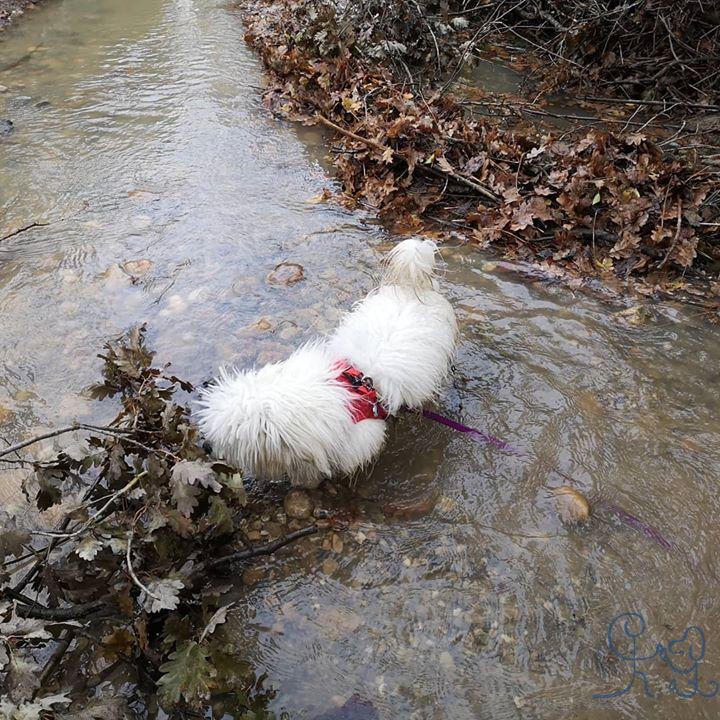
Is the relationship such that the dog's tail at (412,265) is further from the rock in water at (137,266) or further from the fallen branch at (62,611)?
the rock in water at (137,266)

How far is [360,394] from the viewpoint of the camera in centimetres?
295

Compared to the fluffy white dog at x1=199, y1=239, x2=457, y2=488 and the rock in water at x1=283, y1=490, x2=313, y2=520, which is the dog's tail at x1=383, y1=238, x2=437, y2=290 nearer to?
the fluffy white dog at x1=199, y1=239, x2=457, y2=488

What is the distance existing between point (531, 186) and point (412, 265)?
2796 mm

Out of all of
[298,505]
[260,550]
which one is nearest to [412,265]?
[298,505]

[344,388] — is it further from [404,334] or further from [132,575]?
[132,575]

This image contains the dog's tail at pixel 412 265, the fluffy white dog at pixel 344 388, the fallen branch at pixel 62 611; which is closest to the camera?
the fallen branch at pixel 62 611

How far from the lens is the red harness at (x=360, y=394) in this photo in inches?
115

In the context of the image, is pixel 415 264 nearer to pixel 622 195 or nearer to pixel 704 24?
pixel 622 195

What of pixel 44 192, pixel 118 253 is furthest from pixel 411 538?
pixel 44 192

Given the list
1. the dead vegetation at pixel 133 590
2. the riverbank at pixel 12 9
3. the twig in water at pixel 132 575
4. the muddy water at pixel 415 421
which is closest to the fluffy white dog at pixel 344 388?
the dead vegetation at pixel 133 590

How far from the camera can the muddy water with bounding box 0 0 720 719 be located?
8.16ft
